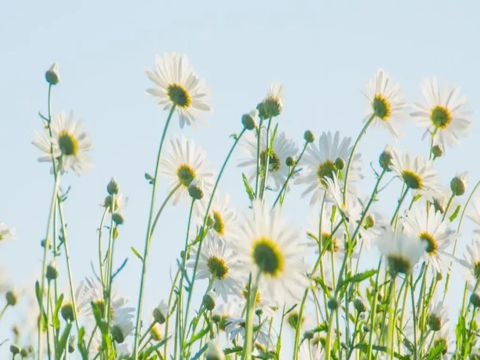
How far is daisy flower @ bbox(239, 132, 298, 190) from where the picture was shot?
10.9ft

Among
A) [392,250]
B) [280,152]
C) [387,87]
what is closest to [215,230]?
[280,152]

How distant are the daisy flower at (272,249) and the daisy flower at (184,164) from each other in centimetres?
127

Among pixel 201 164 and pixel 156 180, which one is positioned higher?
pixel 201 164

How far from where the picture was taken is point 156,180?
95.9 inches

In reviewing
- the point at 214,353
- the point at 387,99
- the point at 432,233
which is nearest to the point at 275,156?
the point at 387,99

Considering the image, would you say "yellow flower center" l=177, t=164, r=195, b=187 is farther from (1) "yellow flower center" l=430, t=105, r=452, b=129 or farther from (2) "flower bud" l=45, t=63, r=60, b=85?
(1) "yellow flower center" l=430, t=105, r=452, b=129

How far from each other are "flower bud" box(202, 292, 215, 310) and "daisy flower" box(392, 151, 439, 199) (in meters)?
0.70

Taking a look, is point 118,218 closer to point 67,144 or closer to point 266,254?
point 67,144

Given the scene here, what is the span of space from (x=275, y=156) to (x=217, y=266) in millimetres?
678

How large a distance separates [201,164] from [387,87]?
71cm

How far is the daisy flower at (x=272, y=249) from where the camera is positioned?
1.79 m

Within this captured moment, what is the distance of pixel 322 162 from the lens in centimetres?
330

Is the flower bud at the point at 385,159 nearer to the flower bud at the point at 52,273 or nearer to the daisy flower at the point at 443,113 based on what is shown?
the daisy flower at the point at 443,113

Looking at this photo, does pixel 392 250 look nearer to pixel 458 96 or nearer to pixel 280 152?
pixel 280 152
